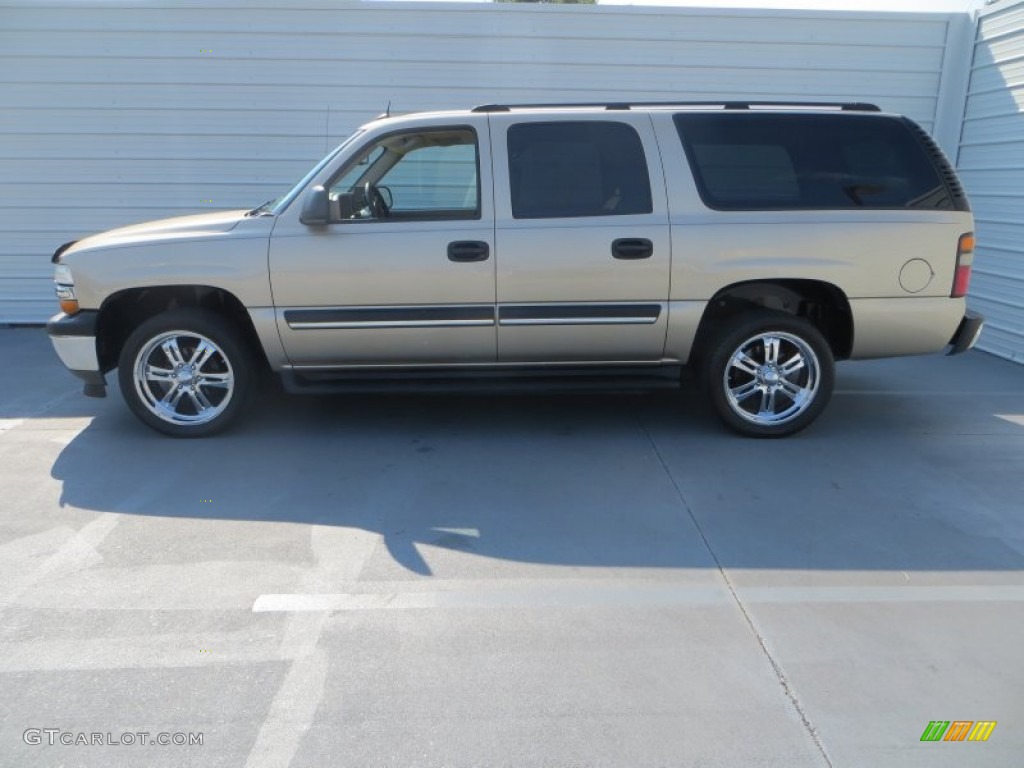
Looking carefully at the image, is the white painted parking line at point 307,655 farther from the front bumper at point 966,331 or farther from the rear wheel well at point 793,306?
the front bumper at point 966,331

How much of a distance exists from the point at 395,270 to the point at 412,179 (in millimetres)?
933

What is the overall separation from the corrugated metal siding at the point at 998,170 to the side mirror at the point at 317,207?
6.26 meters

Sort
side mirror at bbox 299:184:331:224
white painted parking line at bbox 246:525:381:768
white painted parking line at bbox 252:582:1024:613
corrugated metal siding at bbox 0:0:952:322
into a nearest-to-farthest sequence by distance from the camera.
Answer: white painted parking line at bbox 246:525:381:768 → white painted parking line at bbox 252:582:1024:613 → side mirror at bbox 299:184:331:224 → corrugated metal siding at bbox 0:0:952:322

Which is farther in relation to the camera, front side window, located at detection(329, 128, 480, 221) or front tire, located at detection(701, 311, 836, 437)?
front tire, located at detection(701, 311, 836, 437)

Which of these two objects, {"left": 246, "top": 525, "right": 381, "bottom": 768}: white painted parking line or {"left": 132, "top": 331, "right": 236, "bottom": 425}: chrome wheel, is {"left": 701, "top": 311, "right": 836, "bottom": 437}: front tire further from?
{"left": 132, "top": 331, "right": 236, "bottom": 425}: chrome wheel

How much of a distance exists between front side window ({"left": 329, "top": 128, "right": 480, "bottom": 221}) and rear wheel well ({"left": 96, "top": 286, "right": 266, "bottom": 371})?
978 millimetres

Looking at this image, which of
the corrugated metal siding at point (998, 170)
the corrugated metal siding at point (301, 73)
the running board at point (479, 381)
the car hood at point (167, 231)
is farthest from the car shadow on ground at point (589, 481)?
the corrugated metal siding at point (301, 73)

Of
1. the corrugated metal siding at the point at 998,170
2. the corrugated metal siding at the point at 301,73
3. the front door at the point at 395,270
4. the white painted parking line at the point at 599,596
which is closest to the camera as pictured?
the white painted parking line at the point at 599,596

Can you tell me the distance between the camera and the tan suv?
495 cm

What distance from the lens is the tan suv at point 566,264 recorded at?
4.95 m

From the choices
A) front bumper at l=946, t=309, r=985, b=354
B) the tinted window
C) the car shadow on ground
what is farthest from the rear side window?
the car shadow on ground

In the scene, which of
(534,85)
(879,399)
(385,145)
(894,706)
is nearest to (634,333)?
(385,145)

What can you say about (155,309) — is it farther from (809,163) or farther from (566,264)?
(809,163)

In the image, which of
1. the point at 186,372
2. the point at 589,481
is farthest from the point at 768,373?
the point at 186,372
